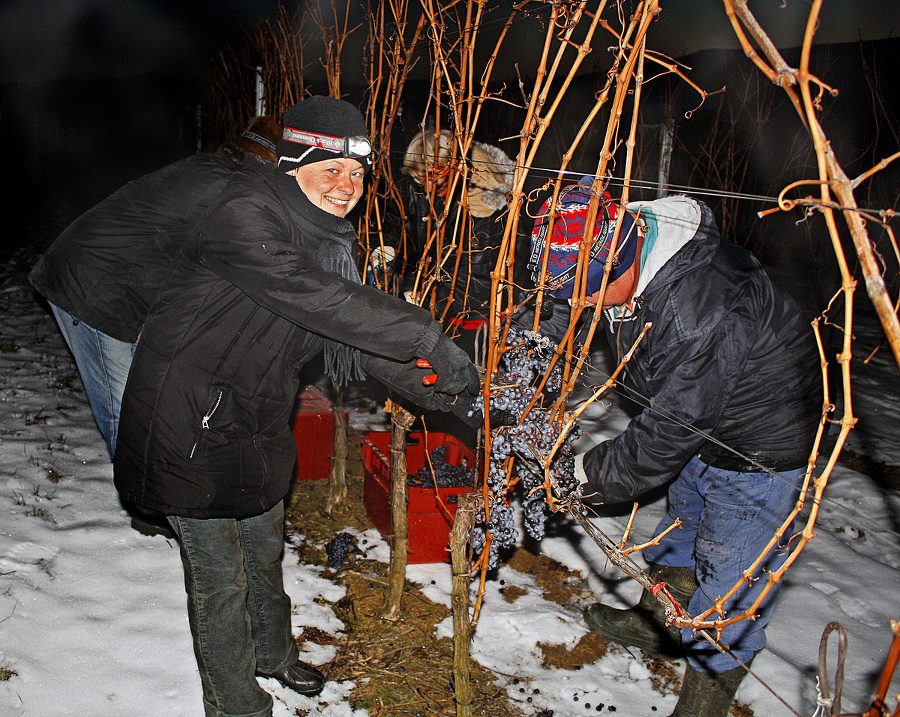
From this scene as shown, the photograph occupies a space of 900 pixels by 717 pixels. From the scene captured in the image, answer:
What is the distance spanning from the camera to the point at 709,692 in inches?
80.3

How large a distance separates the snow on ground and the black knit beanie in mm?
1390

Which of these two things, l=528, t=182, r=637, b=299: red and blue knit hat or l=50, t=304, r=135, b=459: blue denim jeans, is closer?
l=528, t=182, r=637, b=299: red and blue knit hat

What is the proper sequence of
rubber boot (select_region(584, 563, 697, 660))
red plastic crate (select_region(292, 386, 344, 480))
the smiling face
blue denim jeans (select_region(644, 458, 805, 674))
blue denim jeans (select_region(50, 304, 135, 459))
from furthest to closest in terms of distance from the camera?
red plastic crate (select_region(292, 386, 344, 480)), blue denim jeans (select_region(50, 304, 135, 459)), rubber boot (select_region(584, 563, 697, 660)), blue denim jeans (select_region(644, 458, 805, 674)), the smiling face

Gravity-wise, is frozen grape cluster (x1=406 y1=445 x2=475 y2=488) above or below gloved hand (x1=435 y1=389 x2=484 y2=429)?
below

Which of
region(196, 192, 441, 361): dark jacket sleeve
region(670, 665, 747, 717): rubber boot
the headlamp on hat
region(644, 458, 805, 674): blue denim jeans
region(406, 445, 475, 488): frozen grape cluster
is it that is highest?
the headlamp on hat

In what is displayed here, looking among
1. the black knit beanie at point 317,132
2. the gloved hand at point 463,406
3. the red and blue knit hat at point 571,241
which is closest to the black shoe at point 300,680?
the gloved hand at point 463,406

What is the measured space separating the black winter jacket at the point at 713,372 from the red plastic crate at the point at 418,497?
0.88m

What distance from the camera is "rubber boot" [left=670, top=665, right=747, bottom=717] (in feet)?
6.64

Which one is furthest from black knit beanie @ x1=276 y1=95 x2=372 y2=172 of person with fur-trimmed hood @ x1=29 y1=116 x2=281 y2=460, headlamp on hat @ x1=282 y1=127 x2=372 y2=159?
person with fur-trimmed hood @ x1=29 y1=116 x2=281 y2=460

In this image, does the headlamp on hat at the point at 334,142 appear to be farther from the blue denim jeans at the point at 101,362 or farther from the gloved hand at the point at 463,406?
the blue denim jeans at the point at 101,362

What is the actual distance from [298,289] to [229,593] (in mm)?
923

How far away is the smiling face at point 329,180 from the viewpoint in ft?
5.82

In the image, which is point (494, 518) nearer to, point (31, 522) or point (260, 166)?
point (260, 166)

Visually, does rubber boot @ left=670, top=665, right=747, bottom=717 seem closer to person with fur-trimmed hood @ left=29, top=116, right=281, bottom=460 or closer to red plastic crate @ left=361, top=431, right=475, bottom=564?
red plastic crate @ left=361, top=431, right=475, bottom=564
